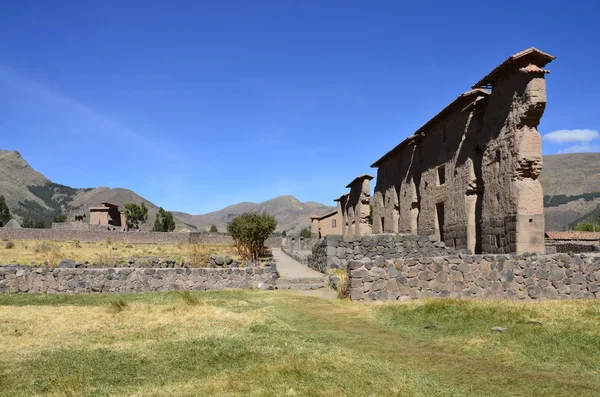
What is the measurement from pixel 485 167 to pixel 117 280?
14.0 m

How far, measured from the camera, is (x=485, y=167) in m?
17.8

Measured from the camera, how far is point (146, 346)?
790 cm

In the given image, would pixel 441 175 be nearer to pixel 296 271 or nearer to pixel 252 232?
pixel 296 271

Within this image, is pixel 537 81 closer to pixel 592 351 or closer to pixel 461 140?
pixel 461 140

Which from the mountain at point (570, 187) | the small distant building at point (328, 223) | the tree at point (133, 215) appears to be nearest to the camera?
the small distant building at point (328, 223)

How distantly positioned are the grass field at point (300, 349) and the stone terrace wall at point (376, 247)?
7415mm

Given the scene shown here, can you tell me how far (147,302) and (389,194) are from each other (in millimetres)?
21109

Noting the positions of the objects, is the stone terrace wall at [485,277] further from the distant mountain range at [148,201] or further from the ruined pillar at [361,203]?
the distant mountain range at [148,201]

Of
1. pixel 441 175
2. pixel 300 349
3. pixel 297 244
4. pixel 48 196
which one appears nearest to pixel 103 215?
pixel 297 244

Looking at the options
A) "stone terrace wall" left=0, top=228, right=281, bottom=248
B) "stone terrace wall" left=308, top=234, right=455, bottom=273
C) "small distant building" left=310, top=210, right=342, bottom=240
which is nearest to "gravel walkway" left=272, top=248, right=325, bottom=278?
"stone terrace wall" left=308, top=234, right=455, bottom=273

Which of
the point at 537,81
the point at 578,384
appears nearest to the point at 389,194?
the point at 537,81

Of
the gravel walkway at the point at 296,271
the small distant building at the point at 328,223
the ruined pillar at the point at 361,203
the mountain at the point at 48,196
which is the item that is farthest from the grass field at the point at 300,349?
the mountain at the point at 48,196

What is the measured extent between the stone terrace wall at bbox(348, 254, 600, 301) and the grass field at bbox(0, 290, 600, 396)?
1028 mm

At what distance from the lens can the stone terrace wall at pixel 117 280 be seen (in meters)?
15.0
